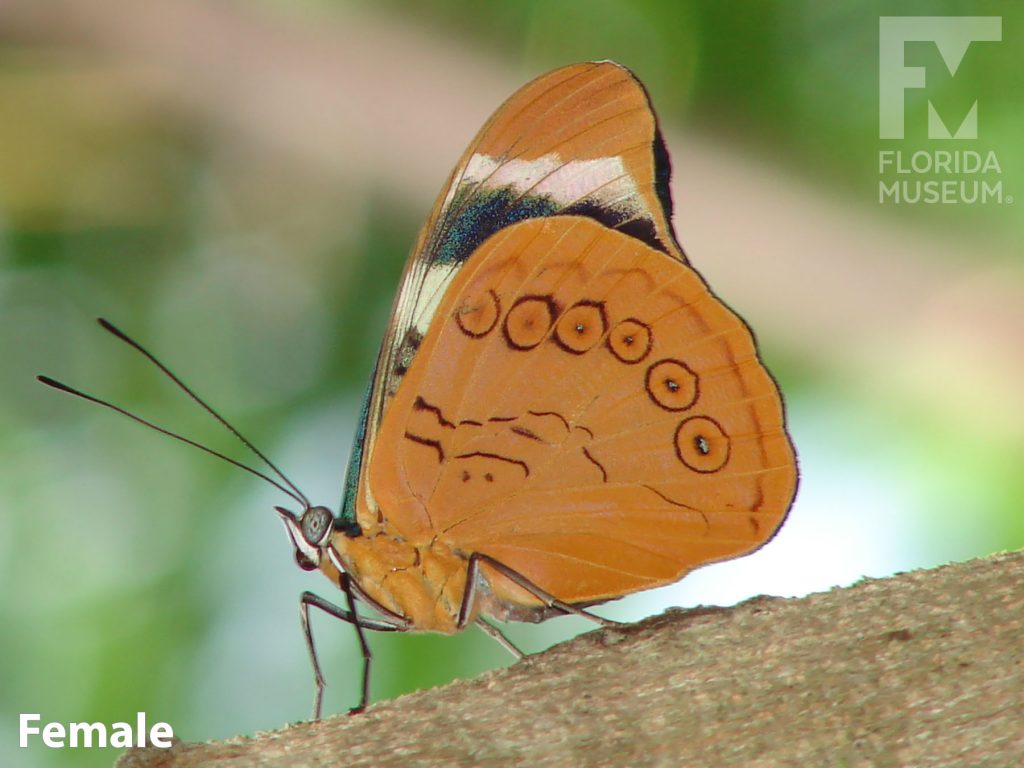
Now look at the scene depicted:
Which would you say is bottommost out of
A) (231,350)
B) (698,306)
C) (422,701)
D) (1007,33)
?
(422,701)

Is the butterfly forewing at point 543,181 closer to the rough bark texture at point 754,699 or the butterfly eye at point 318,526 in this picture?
the butterfly eye at point 318,526

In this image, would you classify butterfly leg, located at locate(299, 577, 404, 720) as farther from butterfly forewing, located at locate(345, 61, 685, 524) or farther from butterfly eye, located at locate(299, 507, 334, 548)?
butterfly forewing, located at locate(345, 61, 685, 524)

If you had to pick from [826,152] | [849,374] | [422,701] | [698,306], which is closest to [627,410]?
[698,306]

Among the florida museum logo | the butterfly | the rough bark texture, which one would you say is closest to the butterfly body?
the butterfly

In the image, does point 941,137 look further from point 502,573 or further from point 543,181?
point 502,573

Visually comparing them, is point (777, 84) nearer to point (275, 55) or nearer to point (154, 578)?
point (275, 55)

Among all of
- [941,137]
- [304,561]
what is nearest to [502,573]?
[304,561]

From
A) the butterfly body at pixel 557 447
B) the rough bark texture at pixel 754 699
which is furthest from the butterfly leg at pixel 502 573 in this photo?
the rough bark texture at pixel 754 699
